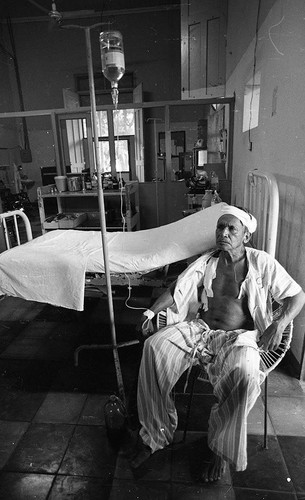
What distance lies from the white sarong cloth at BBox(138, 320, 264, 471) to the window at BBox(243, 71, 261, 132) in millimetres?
2353

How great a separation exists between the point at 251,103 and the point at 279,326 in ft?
8.89

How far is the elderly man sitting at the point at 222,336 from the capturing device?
1.42 meters

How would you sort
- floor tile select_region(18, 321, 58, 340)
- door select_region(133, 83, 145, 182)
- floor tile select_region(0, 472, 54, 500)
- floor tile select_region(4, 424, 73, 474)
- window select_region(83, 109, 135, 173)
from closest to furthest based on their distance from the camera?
floor tile select_region(0, 472, 54, 500) → floor tile select_region(4, 424, 73, 474) → floor tile select_region(18, 321, 58, 340) → door select_region(133, 83, 145, 182) → window select_region(83, 109, 135, 173)

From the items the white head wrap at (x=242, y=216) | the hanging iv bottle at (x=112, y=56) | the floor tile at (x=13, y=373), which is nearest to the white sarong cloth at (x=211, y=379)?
the white head wrap at (x=242, y=216)

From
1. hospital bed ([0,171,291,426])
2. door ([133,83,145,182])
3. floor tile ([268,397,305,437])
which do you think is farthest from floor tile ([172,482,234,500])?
door ([133,83,145,182])

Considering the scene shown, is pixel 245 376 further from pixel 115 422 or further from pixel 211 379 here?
pixel 115 422

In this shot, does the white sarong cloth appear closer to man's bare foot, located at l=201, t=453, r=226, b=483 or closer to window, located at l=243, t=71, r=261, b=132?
man's bare foot, located at l=201, t=453, r=226, b=483

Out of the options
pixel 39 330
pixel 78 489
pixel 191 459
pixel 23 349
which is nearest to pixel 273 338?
pixel 191 459

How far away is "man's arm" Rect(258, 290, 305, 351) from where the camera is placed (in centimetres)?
156

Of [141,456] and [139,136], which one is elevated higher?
[139,136]

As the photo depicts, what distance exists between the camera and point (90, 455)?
1.67m

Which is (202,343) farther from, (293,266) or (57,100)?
(57,100)

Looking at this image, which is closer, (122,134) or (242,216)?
(242,216)

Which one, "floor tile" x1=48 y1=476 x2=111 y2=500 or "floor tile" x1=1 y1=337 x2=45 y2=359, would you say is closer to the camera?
"floor tile" x1=48 y1=476 x2=111 y2=500
